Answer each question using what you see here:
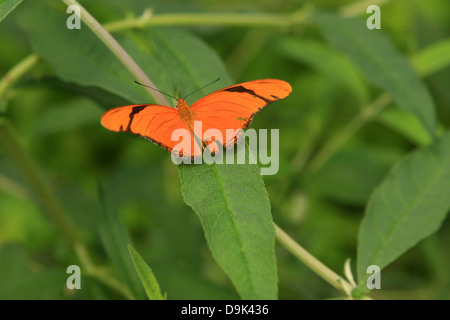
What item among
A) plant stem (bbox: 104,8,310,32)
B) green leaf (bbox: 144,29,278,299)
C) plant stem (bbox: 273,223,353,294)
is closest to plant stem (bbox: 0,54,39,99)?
plant stem (bbox: 104,8,310,32)

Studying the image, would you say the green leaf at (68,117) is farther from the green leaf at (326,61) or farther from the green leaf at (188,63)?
the green leaf at (326,61)

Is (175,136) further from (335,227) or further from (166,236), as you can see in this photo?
(335,227)

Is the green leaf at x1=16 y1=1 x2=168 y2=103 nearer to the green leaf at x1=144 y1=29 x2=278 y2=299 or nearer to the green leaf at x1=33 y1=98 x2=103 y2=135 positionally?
the green leaf at x1=144 y1=29 x2=278 y2=299

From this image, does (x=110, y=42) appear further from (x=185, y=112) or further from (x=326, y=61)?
(x=326, y=61)

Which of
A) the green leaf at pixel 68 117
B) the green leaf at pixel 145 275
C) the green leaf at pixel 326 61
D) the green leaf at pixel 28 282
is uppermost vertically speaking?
the green leaf at pixel 326 61

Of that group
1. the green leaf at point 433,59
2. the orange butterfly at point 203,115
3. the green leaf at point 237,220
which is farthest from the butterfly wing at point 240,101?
the green leaf at point 433,59

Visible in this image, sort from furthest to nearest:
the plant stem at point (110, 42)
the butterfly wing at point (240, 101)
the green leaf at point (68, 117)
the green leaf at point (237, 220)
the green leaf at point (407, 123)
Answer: the green leaf at point (68, 117)
the green leaf at point (407, 123)
the butterfly wing at point (240, 101)
the plant stem at point (110, 42)
the green leaf at point (237, 220)
